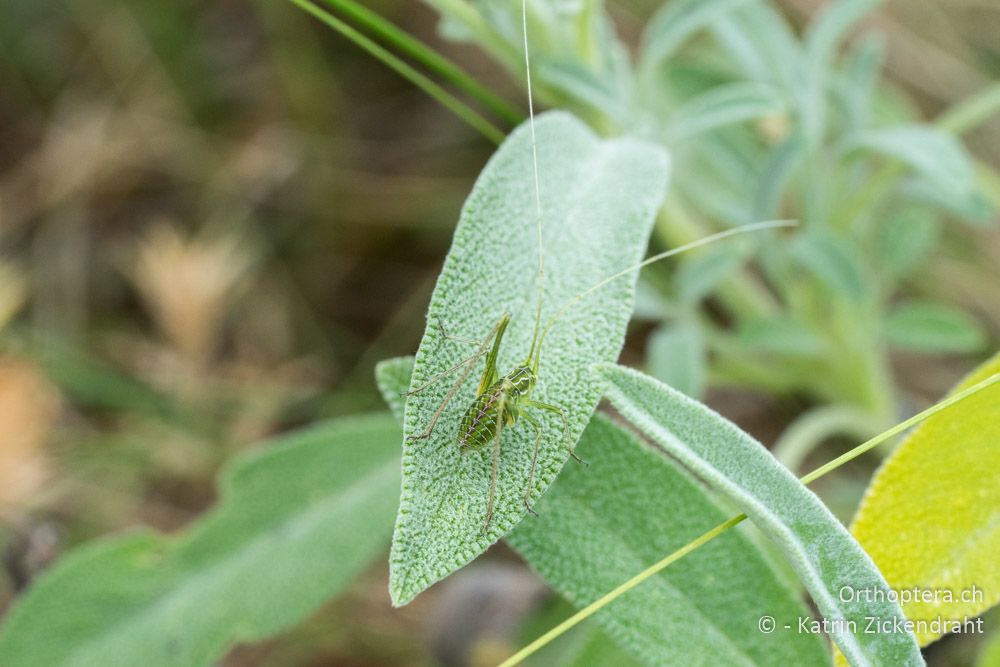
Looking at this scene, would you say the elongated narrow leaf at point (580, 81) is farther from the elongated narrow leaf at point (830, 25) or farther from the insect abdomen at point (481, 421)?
the insect abdomen at point (481, 421)

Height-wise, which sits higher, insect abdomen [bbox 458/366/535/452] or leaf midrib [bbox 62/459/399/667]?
insect abdomen [bbox 458/366/535/452]

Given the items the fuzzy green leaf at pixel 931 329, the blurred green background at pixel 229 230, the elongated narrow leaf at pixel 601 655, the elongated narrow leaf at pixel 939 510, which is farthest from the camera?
the blurred green background at pixel 229 230

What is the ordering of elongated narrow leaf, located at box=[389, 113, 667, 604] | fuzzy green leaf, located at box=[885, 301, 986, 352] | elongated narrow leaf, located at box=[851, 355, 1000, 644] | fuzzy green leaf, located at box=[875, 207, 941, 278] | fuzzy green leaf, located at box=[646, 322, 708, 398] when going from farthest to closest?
fuzzy green leaf, located at box=[875, 207, 941, 278] < fuzzy green leaf, located at box=[885, 301, 986, 352] < fuzzy green leaf, located at box=[646, 322, 708, 398] < elongated narrow leaf, located at box=[851, 355, 1000, 644] < elongated narrow leaf, located at box=[389, 113, 667, 604]

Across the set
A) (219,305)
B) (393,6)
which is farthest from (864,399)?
(393,6)

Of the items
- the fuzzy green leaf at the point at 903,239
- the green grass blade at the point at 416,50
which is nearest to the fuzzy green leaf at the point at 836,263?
the fuzzy green leaf at the point at 903,239

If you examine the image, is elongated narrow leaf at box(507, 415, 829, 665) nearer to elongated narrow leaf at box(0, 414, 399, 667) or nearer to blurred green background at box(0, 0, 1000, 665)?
elongated narrow leaf at box(0, 414, 399, 667)

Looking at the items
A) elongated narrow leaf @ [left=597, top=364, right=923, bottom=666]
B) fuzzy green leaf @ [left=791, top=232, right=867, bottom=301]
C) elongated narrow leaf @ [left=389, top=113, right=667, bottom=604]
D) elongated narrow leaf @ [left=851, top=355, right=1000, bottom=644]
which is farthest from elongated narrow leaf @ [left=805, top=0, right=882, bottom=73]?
elongated narrow leaf @ [left=597, top=364, right=923, bottom=666]
